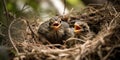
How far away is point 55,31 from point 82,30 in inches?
12.8

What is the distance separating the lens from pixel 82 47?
290 centimetres

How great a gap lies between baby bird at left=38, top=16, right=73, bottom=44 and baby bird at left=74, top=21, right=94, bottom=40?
0.46ft

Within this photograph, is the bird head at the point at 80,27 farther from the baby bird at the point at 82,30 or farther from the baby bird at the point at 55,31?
the baby bird at the point at 55,31

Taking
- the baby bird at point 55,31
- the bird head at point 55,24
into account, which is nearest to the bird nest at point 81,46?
the baby bird at point 55,31

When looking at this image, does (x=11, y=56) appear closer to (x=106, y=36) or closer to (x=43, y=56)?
(x=43, y=56)

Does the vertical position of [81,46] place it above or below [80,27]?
below

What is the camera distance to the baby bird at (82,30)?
12.2ft

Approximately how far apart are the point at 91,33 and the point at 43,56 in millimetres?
951

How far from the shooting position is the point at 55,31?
387cm

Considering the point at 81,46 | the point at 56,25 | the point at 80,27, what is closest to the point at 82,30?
the point at 80,27

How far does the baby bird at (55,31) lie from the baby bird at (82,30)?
0.46ft

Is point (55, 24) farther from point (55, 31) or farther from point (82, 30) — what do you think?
point (82, 30)

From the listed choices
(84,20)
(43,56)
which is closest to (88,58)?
(43,56)

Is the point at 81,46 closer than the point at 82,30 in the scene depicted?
Yes
